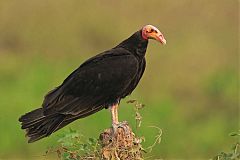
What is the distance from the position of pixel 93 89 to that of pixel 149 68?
8239 mm

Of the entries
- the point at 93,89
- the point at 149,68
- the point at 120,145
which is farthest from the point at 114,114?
the point at 149,68

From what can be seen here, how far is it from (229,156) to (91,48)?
10.0 metres

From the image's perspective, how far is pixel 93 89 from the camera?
6.36 meters

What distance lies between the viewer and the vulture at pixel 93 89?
20.1ft

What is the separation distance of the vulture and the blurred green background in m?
4.70

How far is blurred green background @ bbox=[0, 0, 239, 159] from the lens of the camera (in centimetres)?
1196

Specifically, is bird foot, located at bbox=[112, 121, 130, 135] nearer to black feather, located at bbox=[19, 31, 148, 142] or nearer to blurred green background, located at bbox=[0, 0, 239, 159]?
black feather, located at bbox=[19, 31, 148, 142]

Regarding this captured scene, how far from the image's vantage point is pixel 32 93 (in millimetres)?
12742

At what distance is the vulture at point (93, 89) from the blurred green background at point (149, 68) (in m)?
4.70

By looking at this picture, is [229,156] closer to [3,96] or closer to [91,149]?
[91,149]

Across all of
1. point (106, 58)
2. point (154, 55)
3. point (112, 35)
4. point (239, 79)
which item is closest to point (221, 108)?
point (239, 79)

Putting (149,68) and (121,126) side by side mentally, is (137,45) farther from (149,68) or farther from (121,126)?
(149,68)

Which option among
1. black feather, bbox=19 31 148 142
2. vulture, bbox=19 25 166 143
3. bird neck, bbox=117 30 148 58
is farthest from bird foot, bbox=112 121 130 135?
bird neck, bbox=117 30 148 58

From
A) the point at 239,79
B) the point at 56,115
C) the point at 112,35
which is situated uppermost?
the point at 112,35
